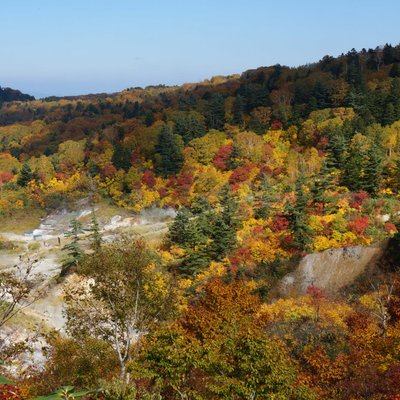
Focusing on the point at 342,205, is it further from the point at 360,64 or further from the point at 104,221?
the point at 360,64

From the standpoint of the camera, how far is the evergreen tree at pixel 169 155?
7538cm

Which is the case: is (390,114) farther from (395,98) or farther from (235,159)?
(235,159)

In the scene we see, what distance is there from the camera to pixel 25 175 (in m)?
84.1

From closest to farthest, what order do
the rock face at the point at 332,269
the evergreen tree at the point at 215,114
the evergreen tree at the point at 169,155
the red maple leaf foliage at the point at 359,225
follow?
the rock face at the point at 332,269
the red maple leaf foliage at the point at 359,225
the evergreen tree at the point at 169,155
the evergreen tree at the point at 215,114

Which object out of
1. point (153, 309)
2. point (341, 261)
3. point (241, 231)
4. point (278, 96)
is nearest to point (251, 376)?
point (153, 309)

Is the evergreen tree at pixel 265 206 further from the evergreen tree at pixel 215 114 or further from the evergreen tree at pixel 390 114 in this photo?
the evergreen tree at pixel 215 114

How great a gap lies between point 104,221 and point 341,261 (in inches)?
1738

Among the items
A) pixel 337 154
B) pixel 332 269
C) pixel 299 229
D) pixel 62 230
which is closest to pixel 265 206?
pixel 299 229

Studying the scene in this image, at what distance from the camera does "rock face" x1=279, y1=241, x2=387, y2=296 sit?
34.9 m

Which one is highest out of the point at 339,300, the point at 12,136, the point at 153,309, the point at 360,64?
the point at 360,64

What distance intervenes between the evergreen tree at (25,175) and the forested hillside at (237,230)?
0.36 meters

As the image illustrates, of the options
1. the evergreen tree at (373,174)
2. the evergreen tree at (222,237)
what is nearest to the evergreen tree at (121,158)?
the evergreen tree at (222,237)

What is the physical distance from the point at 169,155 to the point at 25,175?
30822mm

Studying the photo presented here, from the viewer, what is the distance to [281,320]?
2972 centimetres
